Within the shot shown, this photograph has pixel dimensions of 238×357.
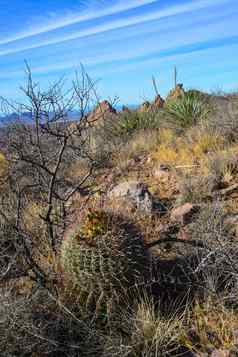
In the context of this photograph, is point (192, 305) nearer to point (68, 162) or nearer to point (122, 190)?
point (122, 190)

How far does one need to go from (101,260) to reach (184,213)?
7.29 feet

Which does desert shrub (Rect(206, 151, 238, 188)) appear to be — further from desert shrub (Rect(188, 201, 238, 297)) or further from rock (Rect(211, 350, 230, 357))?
rock (Rect(211, 350, 230, 357))

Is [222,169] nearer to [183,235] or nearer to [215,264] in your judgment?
[183,235]

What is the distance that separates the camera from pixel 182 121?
37.0ft

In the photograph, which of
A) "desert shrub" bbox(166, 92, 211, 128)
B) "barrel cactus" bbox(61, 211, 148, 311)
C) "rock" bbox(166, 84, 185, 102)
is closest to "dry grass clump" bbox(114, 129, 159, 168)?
"desert shrub" bbox(166, 92, 211, 128)

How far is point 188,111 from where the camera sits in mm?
11297

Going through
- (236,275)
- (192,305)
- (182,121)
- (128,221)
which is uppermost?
(182,121)

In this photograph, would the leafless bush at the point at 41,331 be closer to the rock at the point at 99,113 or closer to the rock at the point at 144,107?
the rock at the point at 99,113

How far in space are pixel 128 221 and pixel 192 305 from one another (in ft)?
3.08

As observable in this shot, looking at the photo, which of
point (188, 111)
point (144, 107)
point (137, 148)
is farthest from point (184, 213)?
point (144, 107)

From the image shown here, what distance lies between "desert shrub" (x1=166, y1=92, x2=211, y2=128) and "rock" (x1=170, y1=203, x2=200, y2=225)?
4775 mm

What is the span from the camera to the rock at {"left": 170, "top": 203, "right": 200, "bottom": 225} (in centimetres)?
634

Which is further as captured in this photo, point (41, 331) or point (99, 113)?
point (99, 113)

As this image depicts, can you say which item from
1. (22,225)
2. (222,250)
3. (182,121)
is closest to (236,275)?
(222,250)
